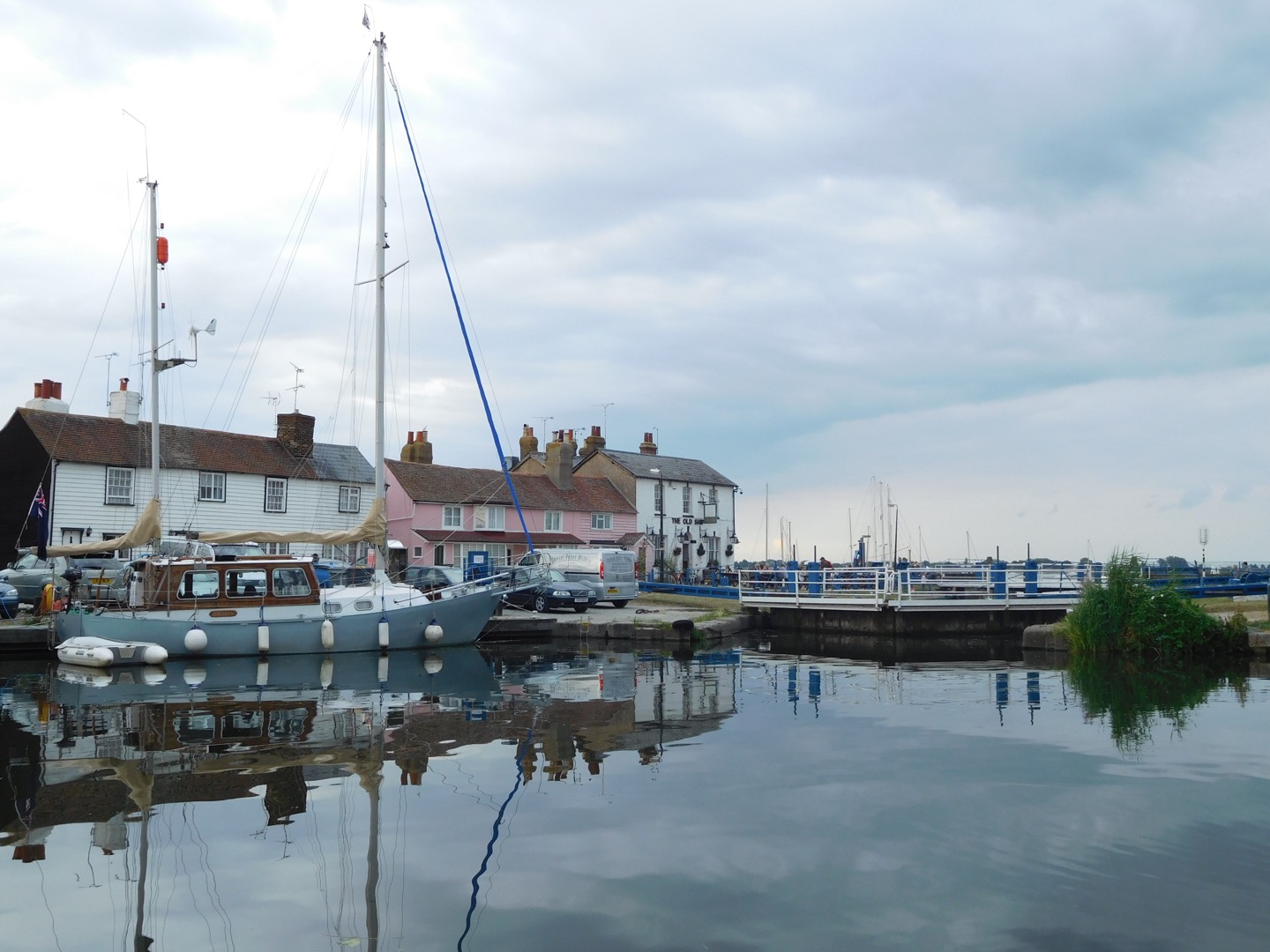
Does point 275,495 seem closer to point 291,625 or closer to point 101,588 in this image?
point 101,588

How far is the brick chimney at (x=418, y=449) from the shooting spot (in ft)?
179

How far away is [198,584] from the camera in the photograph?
2412 cm

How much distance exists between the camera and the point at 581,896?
7.46 meters

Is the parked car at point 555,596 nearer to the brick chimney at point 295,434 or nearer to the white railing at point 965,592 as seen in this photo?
the white railing at point 965,592

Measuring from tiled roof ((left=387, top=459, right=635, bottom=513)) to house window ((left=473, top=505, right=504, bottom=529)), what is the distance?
38 cm

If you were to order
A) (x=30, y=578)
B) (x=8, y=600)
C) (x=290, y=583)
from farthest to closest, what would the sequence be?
1. (x=30, y=578)
2. (x=8, y=600)
3. (x=290, y=583)

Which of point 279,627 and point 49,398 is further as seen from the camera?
point 49,398

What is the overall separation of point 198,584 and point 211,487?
1812 cm

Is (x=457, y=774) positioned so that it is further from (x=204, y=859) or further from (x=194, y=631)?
(x=194, y=631)

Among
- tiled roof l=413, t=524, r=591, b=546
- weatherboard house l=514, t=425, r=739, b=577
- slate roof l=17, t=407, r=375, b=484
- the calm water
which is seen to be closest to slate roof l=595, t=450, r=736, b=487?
weatherboard house l=514, t=425, r=739, b=577

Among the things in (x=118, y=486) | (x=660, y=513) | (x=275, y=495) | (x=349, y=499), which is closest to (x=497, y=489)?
(x=349, y=499)

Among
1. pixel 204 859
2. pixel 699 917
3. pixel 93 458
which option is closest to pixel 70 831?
pixel 204 859

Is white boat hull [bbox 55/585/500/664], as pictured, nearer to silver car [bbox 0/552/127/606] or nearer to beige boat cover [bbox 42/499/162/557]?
beige boat cover [bbox 42/499/162/557]

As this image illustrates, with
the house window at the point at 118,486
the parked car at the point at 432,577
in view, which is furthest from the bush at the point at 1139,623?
the house window at the point at 118,486
